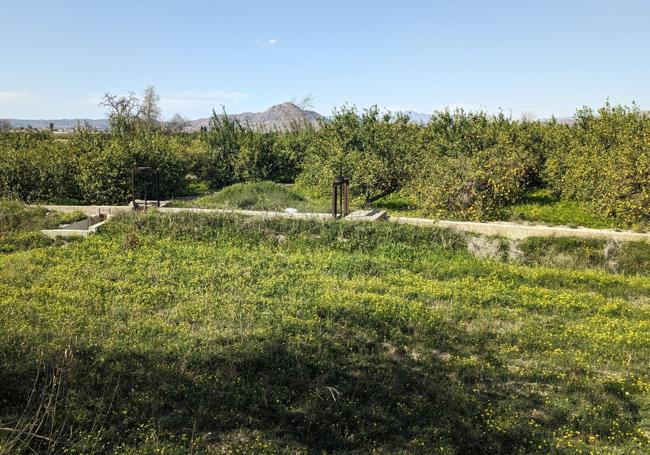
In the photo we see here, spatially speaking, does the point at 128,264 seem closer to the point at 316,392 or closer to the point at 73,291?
the point at 73,291

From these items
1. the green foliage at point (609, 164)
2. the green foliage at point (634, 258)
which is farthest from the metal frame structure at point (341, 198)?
the green foliage at point (609, 164)

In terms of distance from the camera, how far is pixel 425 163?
1515 centimetres

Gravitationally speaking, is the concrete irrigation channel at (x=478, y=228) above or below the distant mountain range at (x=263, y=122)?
below

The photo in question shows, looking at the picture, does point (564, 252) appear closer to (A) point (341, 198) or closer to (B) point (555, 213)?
(B) point (555, 213)

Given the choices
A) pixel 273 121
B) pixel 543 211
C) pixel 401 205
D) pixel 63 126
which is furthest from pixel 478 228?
pixel 63 126

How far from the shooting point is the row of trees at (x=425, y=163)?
12734mm

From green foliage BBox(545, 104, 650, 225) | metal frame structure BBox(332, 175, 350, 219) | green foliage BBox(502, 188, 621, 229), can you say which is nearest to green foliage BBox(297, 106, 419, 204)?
metal frame structure BBox(332, 175, 350, 219)

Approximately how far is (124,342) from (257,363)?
5.23 feet

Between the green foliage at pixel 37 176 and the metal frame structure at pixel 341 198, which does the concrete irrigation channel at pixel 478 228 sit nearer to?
the metal frame structure at pixel 341 198

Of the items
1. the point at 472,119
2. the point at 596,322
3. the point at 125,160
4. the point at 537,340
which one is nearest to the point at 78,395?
the point at 537,340

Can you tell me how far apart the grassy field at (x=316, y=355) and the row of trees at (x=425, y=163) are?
428 cm

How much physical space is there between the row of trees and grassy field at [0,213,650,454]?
4.28 m

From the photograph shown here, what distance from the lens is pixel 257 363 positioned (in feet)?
16.5

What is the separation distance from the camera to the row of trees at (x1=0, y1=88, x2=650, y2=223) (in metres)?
12.7
